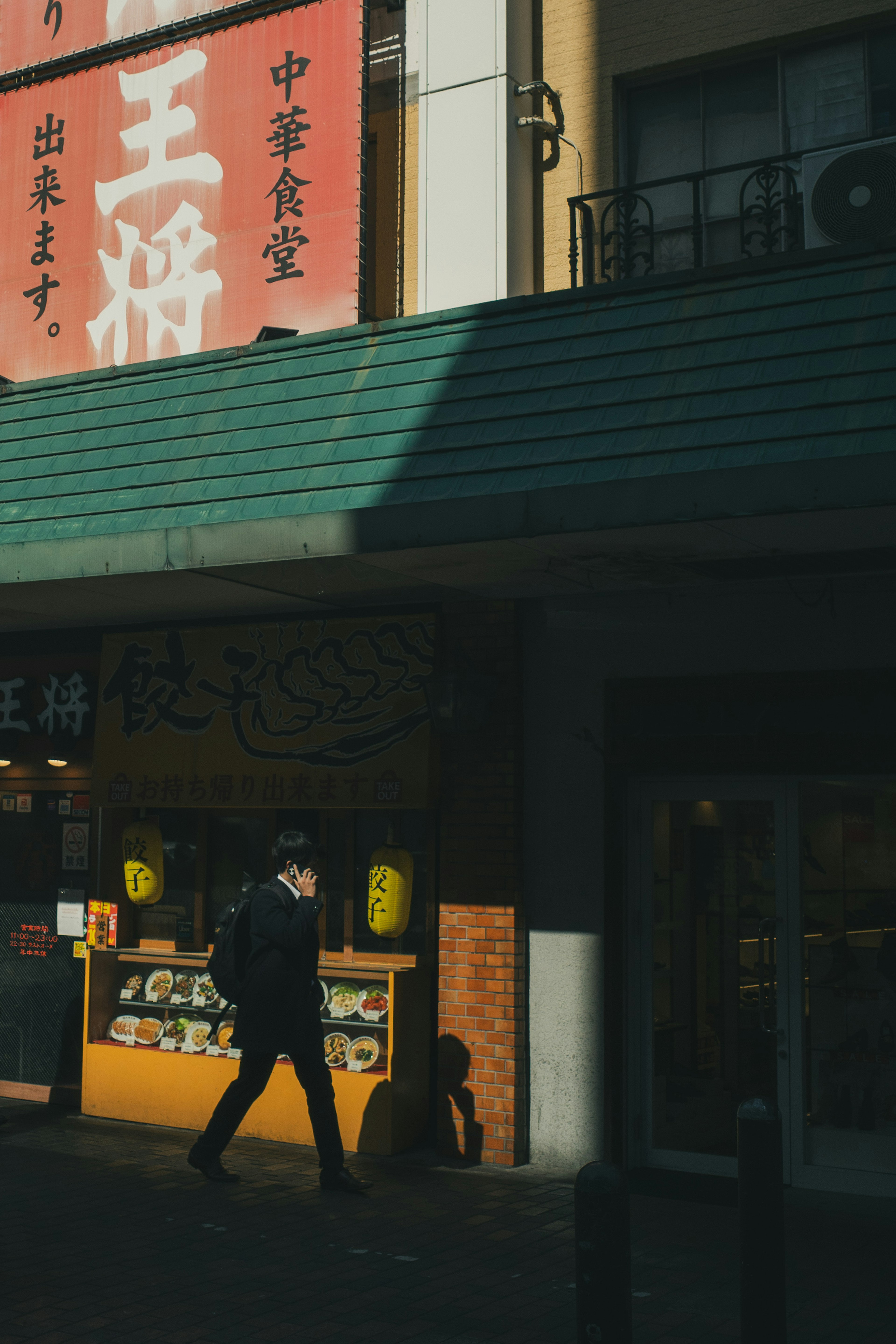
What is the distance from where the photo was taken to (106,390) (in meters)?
8.78

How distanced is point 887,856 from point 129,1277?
15.2 ft

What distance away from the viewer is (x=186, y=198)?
9352 millimetres

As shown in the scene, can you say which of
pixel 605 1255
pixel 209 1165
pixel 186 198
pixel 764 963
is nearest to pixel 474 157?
pixel 186 198

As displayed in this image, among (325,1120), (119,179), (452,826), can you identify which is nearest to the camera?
(325,1120)

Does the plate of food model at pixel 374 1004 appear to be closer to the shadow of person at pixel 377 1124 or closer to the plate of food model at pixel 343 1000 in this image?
the plate of food model at pixel 343 1000

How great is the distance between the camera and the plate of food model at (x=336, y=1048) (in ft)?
27.9

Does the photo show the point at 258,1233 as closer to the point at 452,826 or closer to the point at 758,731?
the point at 452,826

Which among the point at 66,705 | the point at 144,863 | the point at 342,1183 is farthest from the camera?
the point at 66,705

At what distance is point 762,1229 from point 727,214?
21.0 ft

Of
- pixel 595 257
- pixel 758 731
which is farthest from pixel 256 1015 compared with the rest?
pixel 595 257

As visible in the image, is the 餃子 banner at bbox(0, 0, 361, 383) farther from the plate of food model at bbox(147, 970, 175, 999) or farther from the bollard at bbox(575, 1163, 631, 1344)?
the bollard at bbox(575, 1163, 631, 1344)

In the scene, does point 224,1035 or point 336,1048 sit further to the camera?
point 224,1035

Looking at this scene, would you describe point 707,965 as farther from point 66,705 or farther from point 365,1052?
point 66,705

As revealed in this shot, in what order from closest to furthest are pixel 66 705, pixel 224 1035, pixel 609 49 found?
pixel 609 49
pixel 224 1035
pixel 66 705
